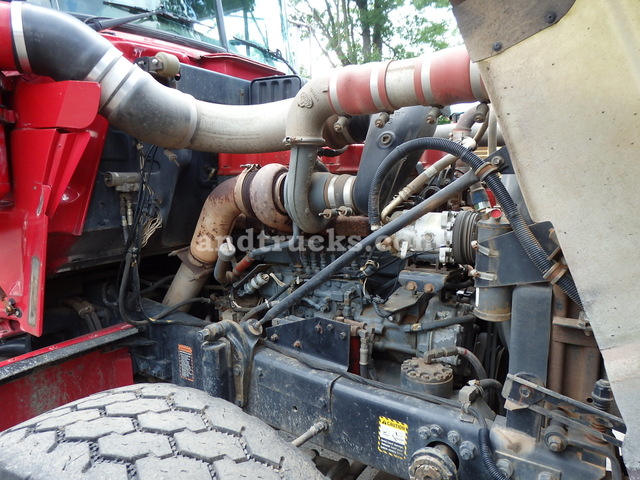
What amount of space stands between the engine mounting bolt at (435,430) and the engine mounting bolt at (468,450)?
8cm

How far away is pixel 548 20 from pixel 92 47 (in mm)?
1634

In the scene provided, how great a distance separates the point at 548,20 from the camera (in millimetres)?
786

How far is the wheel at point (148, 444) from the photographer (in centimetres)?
122

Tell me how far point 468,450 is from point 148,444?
901 mm

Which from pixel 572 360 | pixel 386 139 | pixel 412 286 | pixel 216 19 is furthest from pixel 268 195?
pixel 216 19

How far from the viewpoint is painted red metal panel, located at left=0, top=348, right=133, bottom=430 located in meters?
2.08

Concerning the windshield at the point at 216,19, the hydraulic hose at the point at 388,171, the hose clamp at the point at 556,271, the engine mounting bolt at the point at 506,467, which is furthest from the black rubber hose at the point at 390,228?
the windshield at the point at 216,19

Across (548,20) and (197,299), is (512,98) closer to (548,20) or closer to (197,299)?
(548,20)

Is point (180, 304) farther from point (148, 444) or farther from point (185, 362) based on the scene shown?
point (148, 444)

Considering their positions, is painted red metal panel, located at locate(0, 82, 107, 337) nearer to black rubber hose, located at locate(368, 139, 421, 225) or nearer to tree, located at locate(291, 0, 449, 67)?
black rubber hose, located at locate(368, 139, 421, 225)

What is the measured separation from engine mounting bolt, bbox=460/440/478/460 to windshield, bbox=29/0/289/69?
A: 97.5 inches

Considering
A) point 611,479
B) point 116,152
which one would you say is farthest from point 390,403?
point 116,152

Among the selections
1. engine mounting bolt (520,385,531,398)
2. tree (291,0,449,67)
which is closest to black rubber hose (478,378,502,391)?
engine mounting bolt (520,385,531,398)

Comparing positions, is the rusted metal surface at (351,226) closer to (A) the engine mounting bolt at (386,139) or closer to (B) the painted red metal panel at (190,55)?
(A) the engine mounting bolt at (386,139)
